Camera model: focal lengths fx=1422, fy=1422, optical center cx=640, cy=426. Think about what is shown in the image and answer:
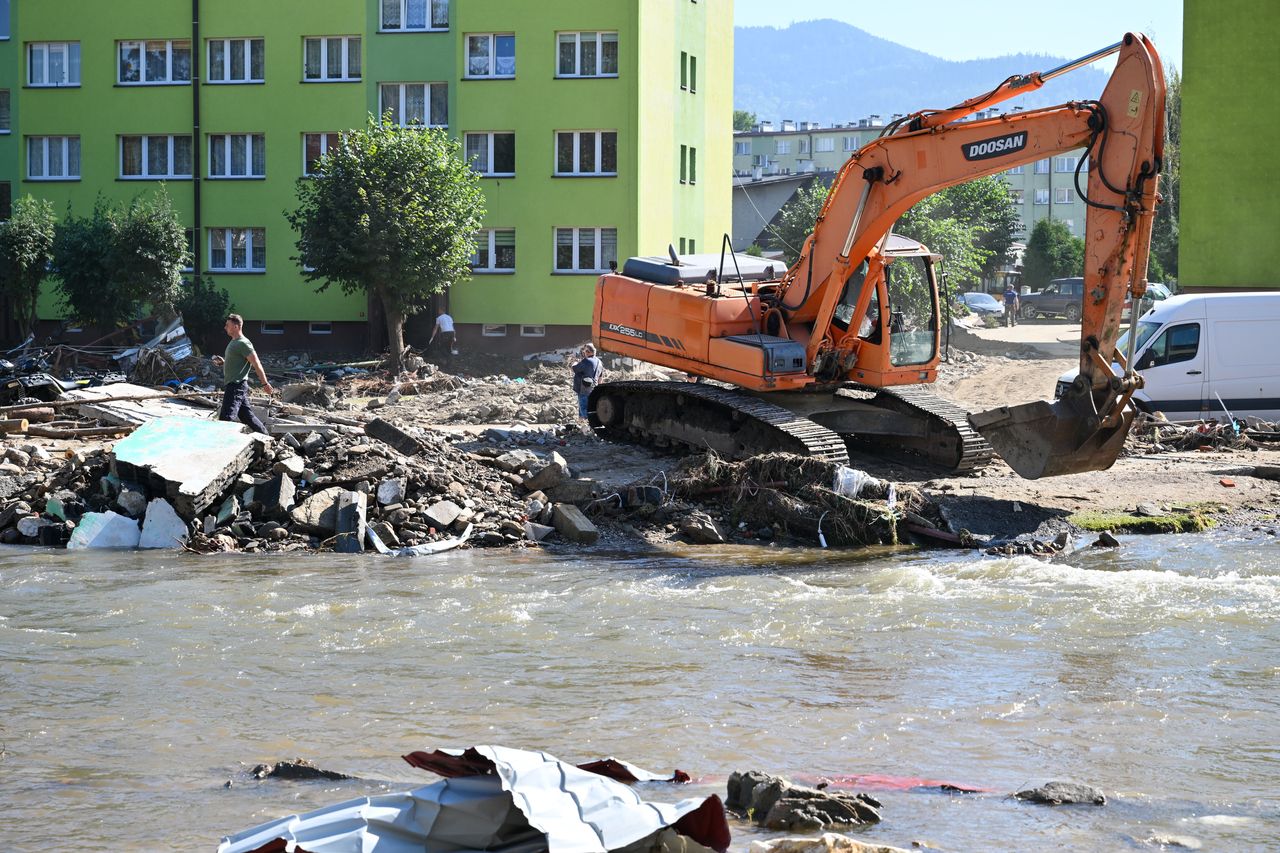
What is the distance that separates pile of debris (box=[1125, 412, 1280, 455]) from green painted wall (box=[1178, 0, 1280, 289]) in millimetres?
15235

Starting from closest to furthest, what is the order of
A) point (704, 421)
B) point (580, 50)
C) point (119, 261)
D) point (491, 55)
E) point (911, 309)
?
point (911, 309) < point (704, 421) < point (119, 261) < point (580, 50) < point (491, 55)

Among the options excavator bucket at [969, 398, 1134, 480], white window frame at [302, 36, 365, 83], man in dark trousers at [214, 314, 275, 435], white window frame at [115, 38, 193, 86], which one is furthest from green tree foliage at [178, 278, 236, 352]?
excavator bucket at [969, 398, 1134, 480]

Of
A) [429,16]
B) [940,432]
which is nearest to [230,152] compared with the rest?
[429,16]

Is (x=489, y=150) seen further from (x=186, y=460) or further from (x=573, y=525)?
(x=573, y=525)

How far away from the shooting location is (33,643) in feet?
34.7

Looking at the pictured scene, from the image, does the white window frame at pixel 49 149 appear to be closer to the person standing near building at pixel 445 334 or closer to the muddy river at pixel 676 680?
the person standing near building at pixel 445 334

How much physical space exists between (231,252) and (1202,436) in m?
26.6

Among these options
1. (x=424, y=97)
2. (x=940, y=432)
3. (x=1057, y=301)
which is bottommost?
(x=940, y=432)

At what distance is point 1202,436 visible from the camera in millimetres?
19062

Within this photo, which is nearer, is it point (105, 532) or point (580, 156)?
point (105, 532)

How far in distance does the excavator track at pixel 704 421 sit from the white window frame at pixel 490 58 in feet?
60.8

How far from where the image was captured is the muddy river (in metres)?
7.06

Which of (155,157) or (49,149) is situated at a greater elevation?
(49,149)

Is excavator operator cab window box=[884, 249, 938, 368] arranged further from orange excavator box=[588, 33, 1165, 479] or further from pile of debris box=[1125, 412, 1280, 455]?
pile of debris box=[1125, 412, 1280, 455]
